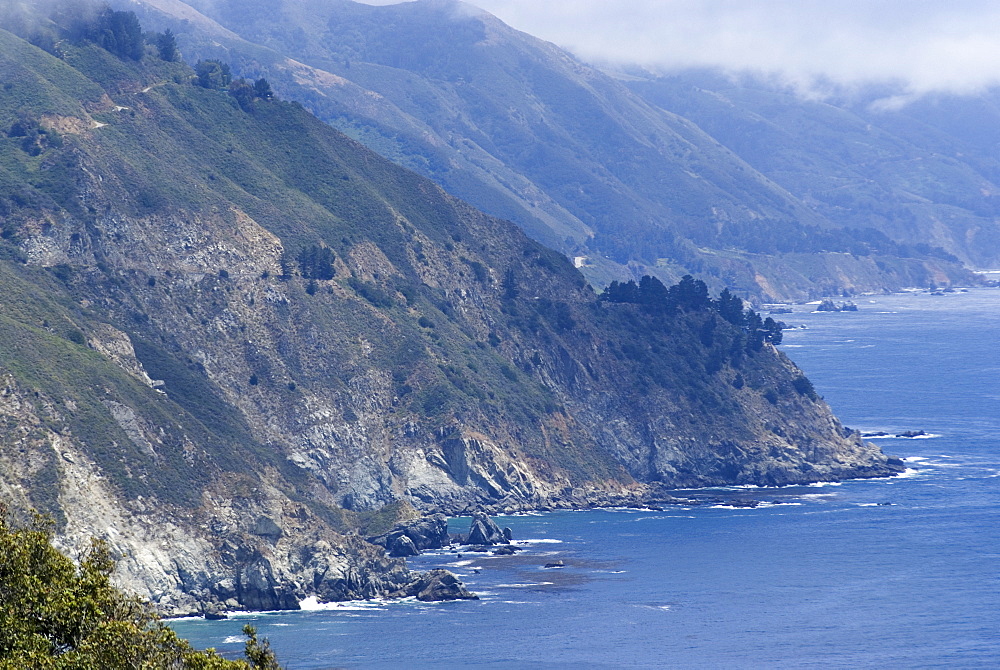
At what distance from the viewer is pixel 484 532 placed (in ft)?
552

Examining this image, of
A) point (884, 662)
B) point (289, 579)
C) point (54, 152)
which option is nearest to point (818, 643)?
point (884, 662)

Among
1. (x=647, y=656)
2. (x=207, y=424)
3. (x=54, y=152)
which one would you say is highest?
(x=54, y=152)

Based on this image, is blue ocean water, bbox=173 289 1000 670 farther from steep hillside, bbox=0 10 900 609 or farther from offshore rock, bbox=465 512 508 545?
steep hillside, bbox=0 10 900 609

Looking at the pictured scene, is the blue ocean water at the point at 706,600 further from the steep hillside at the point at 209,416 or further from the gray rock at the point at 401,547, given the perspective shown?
the steep hillside at the point at 209,416

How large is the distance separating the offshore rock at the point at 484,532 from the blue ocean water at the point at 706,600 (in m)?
4.30

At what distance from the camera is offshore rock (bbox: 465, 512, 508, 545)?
168 m

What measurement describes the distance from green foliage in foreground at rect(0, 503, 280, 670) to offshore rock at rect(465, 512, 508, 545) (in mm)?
109523

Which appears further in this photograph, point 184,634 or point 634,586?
point 634,586

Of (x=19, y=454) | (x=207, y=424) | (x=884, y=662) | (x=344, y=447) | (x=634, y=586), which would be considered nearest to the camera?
(x=884, y=662)

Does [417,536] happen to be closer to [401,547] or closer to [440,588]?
[401,547]

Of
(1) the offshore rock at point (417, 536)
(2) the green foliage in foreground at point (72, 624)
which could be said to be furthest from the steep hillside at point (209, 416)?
(2) the green foliage in foreground at point (72, 624)

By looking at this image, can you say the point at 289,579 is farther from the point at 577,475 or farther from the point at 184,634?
the point at 577,475

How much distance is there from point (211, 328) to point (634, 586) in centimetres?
6436

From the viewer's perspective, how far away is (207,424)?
6649 inches
